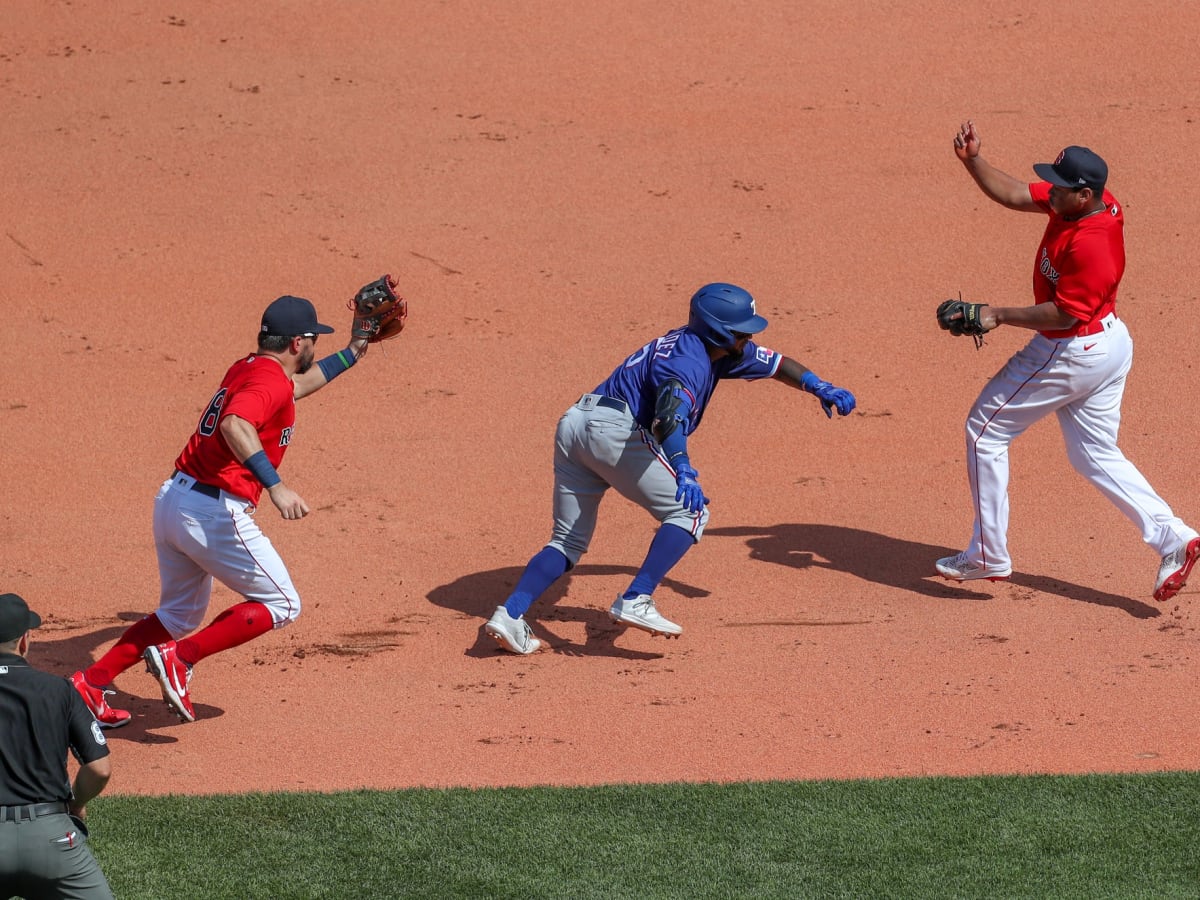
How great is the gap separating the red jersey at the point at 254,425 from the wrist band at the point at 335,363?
1.54ft

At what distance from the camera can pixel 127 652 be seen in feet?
21.2

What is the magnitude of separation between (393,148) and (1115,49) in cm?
722

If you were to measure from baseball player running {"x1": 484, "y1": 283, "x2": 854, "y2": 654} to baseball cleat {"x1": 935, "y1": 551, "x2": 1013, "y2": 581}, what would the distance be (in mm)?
1275

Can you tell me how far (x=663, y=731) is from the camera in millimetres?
6543

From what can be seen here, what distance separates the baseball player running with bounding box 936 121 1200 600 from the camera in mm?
7227

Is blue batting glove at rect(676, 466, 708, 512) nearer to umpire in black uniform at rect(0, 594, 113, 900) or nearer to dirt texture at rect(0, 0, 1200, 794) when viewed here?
dirt texture at rect(0, 0, 1200, 794)

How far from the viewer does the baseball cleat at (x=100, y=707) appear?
627 cm

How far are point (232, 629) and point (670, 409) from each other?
214 cm

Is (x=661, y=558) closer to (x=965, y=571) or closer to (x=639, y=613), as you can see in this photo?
(x=639, y=613)

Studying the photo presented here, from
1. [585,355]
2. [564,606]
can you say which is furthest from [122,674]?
[585,355]

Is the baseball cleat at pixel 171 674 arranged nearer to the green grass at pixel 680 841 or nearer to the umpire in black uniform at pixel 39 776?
the green grass at pixel 680 841

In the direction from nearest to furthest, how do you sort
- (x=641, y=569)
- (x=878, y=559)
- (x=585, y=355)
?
(x=641, y=569) → (x=878, y=559) → (x=585, y=355)

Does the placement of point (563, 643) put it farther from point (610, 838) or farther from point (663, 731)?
point (610, 838)

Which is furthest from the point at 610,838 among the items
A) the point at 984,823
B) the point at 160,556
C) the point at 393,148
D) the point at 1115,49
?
the point at 1115,49
